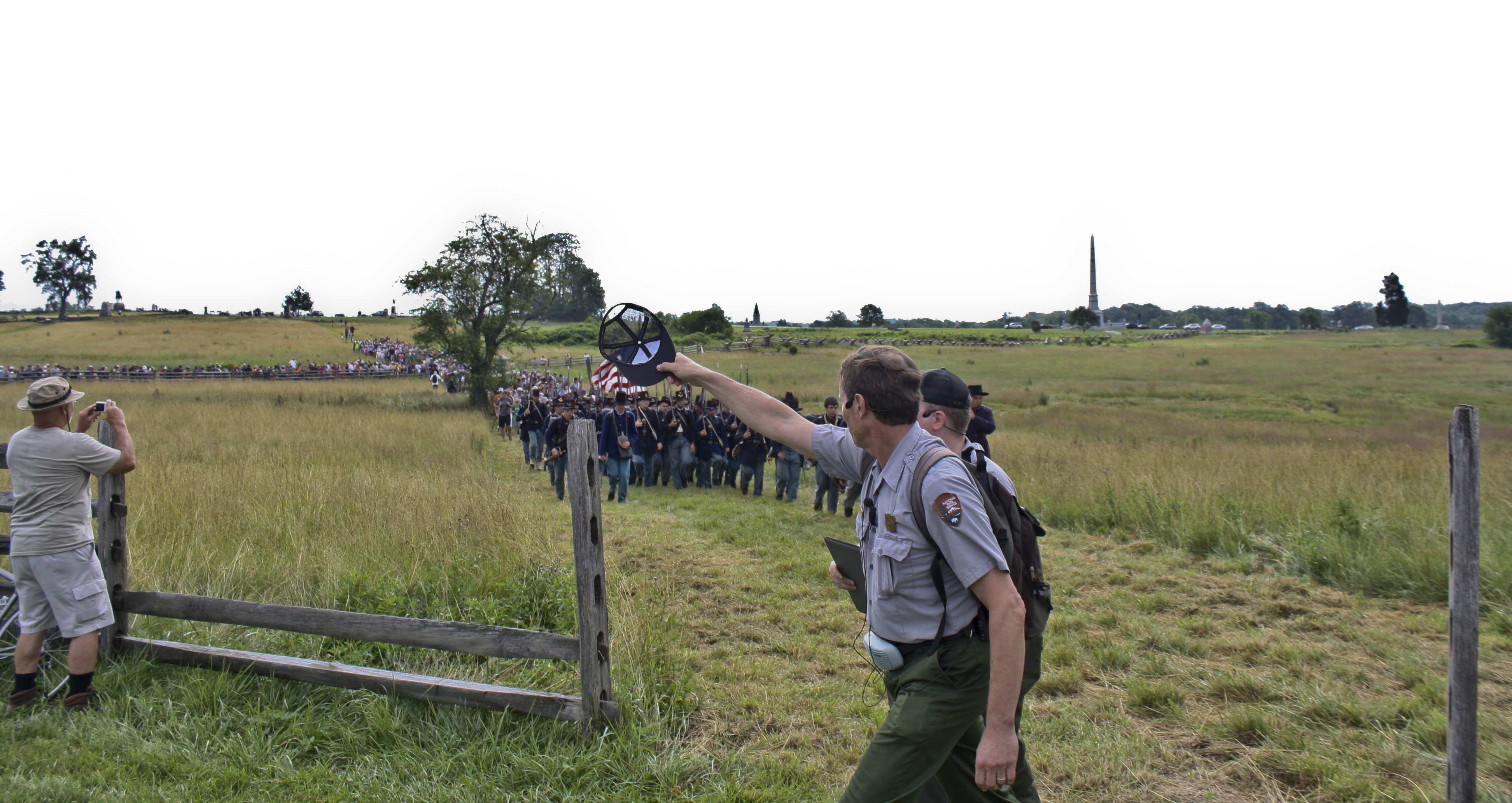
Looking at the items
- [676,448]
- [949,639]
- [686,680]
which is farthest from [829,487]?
[949,639]

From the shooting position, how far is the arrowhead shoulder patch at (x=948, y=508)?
85.0 inches

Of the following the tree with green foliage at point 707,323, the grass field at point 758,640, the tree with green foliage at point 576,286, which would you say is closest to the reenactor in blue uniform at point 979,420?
the grass field at point 758,640

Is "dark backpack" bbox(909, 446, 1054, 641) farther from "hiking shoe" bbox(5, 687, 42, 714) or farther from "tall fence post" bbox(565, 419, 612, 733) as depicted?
"hiking shoe" bbox(5, 687, 42, 714)

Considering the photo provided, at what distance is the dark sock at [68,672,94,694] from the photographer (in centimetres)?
427

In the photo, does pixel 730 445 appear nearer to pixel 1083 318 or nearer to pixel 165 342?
pixel 165 342

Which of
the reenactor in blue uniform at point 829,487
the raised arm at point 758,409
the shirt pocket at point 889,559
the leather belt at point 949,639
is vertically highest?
the raised arm at point 758,409

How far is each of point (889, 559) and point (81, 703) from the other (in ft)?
15.4

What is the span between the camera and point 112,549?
483 centimetres

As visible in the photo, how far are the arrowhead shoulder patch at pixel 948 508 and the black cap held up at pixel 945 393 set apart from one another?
3.46ft

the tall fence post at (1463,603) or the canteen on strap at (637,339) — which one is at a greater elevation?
the canteen on strap at (637,339)

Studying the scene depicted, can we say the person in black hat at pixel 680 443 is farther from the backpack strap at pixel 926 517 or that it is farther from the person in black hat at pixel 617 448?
the backpack strap at pixel 926 517

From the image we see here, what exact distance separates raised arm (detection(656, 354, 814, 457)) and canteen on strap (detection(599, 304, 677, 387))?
133 mm

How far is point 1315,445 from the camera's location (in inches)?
642

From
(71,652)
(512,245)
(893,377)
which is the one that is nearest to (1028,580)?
(893,377)
